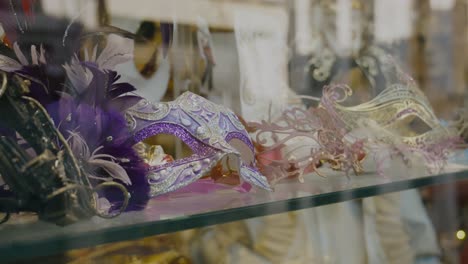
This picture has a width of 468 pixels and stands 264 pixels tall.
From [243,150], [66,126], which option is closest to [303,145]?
[243,150]

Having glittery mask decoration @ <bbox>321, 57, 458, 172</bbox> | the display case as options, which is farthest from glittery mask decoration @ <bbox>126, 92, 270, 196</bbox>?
glittery mask decoration @ <bbox>321, 57, 458, 172</bbox>

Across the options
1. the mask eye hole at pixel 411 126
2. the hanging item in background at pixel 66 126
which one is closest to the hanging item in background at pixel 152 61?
the hanging item in background at pixel 66 126

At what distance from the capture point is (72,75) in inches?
Result: 13.4

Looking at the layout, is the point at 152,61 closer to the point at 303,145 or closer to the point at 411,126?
the point at 303,145

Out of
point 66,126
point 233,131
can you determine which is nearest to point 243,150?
point 233,131

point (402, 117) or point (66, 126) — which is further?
point (402, 117)

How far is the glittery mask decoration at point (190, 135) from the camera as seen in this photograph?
1.24 ft

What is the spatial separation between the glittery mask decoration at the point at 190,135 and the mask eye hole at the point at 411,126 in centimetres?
22

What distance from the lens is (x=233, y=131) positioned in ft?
1.40

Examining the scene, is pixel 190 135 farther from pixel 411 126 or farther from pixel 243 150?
pixel 411 126

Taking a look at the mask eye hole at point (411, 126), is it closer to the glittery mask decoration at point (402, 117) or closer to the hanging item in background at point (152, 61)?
the glittery mask decoration at point (402, 117)

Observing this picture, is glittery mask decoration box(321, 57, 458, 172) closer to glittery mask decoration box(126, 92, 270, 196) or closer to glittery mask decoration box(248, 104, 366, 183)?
glittery mask decoration box(248, 104, 366, 183)

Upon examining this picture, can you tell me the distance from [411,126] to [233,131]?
251mm

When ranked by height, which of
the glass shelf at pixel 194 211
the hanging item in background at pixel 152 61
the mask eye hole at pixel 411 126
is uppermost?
the hanging item in background at pixel 152 61
